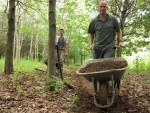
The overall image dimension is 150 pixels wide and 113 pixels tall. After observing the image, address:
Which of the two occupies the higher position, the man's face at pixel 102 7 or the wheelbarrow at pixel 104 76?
the man's face at pixel 102 7

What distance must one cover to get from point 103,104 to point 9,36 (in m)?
7.99

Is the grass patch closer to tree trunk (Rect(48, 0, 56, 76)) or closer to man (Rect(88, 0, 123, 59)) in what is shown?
tree trunk (Rect(48, 0, 56, 76))

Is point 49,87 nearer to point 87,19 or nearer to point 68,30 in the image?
point 87,19

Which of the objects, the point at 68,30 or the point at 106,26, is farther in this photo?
the point at 68,30

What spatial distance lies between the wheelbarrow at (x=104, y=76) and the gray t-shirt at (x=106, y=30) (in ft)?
1.54

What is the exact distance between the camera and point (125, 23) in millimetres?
20516

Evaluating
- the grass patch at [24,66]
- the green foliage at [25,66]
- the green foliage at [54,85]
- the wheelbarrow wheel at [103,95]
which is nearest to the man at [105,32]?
the wheelbarrow wheel at [103,95]

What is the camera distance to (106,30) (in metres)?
8.40

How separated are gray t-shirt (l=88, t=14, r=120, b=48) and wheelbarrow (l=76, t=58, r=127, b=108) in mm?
468

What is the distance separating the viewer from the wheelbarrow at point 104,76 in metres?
7.31

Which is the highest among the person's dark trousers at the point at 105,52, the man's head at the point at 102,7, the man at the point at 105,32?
the man's head at the point at 102,7

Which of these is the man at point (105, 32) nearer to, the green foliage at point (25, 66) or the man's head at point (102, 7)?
the man's head at point (102, 7)

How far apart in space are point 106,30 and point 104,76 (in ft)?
4.89

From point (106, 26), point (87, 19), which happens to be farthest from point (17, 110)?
point (87, 19)
